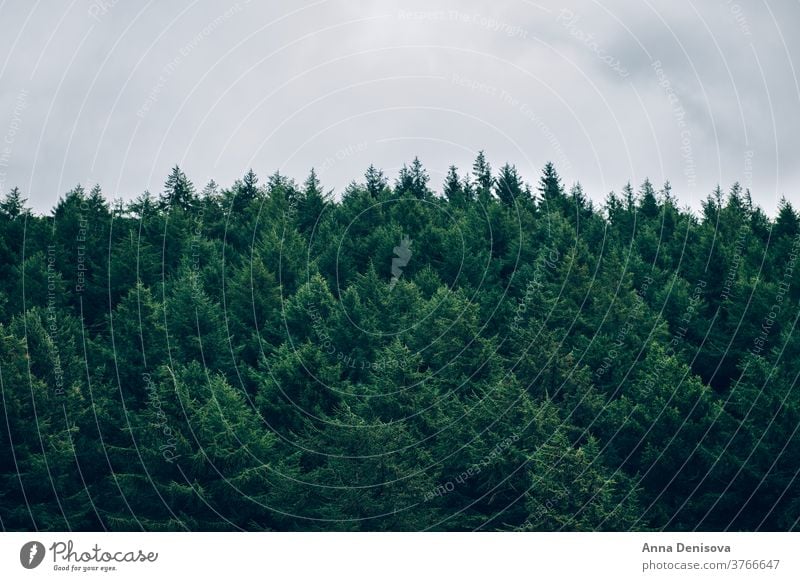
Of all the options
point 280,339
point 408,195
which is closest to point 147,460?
point 280,339

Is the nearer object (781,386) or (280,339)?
(781,386)

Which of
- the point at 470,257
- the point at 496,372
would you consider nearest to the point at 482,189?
the point at 470,257

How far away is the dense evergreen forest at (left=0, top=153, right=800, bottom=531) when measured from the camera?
187 feet

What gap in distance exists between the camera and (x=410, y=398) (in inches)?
2415

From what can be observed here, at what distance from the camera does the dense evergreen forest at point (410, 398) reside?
187ft

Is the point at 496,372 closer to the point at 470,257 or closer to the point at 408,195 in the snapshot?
the point at 470,257

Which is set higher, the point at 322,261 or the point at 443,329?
the point at 322,261

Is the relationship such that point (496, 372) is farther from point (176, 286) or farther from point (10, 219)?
point (10, 219)

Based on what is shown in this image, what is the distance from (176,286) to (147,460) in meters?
27.6

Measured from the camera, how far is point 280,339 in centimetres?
8200
